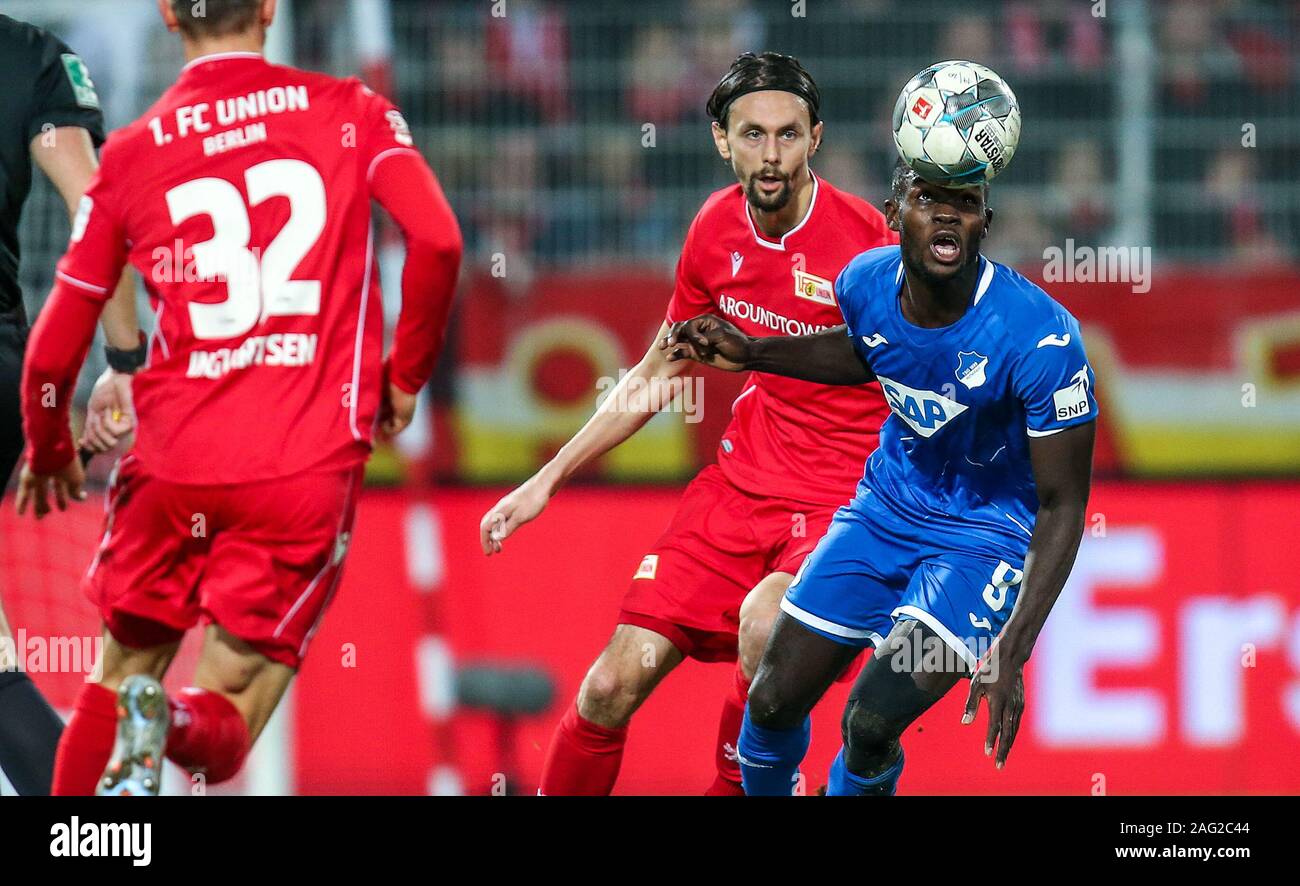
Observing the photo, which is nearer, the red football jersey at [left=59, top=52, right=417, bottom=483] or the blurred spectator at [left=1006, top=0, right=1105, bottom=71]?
the red football jersey at [left=59, top=52, right=417, bottom=483]

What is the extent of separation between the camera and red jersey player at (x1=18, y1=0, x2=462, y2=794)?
15.5 feet

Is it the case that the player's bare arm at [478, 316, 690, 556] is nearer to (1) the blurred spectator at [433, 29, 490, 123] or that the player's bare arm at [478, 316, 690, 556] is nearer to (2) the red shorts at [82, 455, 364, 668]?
(2) the red shorts at [82, 455, 364, 668]

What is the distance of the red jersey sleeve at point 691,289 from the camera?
18.8 feet

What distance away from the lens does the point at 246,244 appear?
470 centimetres

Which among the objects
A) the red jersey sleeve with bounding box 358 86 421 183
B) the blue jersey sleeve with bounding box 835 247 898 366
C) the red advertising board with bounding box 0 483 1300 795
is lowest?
the red advertising board with bounding box 0 483 1300 795

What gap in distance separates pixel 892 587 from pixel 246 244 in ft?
6.56

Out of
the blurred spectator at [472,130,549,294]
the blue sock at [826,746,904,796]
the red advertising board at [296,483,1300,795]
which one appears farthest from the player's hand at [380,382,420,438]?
the blurred spectator at [472,130,549,294]

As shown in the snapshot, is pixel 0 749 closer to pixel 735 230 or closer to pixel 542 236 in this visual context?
pixel 735 230

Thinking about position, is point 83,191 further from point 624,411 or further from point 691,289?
point 691,289

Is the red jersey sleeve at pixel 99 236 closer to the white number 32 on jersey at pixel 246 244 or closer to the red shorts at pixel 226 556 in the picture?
the white number 32 on jersey at pixel 246 244

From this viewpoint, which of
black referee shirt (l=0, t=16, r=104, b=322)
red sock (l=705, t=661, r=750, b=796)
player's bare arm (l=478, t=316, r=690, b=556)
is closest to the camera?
black referee shirt (l=0, t=16, r=104, b=322)

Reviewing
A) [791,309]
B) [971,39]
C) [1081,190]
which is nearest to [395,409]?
[791,309]

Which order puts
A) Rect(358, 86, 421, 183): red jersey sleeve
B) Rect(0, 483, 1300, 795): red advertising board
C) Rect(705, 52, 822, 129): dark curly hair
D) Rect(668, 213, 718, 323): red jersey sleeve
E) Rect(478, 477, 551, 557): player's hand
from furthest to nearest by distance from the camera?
Rect(0, 483, 1300, 795): red advertising board < Rect(668, 213, 718, 323): red jersey sleeve < Rect(705, 52, 822, 129): dark curly hair < Rect(478, 477, 551, 557): player's hand < Rect(358, 86, 421, 183): red jersey sleeve

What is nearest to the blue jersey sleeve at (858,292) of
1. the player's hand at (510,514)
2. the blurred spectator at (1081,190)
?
the player's hand at (510,514)
